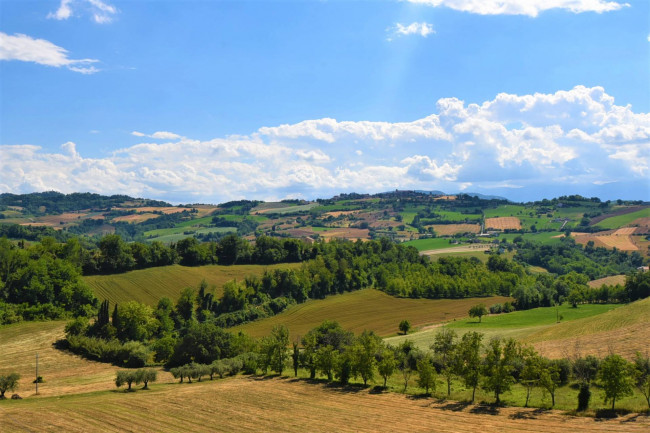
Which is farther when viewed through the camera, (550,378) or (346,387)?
(346,387)

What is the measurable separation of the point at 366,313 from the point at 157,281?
55086mm

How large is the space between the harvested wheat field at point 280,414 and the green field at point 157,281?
2086 inches

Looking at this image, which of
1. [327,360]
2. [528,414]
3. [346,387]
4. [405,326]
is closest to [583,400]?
[528,414]

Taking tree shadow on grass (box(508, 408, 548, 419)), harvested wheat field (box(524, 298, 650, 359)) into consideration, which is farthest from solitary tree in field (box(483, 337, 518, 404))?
harvested wheat field (box(524, 298, 650, 359))

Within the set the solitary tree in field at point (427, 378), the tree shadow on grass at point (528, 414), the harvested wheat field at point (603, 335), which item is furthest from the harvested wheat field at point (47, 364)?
the harvested wheat field at point (603, 335)

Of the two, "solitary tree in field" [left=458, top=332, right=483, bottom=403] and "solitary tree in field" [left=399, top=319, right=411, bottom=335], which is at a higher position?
"solitary tree in field" [left=458, top=332, right=483, bottom=403]

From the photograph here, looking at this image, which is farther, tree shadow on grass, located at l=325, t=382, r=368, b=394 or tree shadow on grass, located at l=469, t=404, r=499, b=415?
tree shadow on grass, located at l=325, t=382, r=368, b=394

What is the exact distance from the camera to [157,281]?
395 ft

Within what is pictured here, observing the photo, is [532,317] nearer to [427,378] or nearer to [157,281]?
[427,378]

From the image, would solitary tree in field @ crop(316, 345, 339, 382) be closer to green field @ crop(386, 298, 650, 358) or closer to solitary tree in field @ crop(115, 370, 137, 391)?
green field @ crop(386, 298, 650, 358)

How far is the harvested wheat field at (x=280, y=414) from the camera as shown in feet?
134

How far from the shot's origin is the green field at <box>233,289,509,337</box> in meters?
104

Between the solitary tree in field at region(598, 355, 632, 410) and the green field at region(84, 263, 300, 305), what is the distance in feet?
305

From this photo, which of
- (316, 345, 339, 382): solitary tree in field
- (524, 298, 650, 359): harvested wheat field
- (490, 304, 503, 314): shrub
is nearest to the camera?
(524, 298, 650, 359): harvested wheat field
